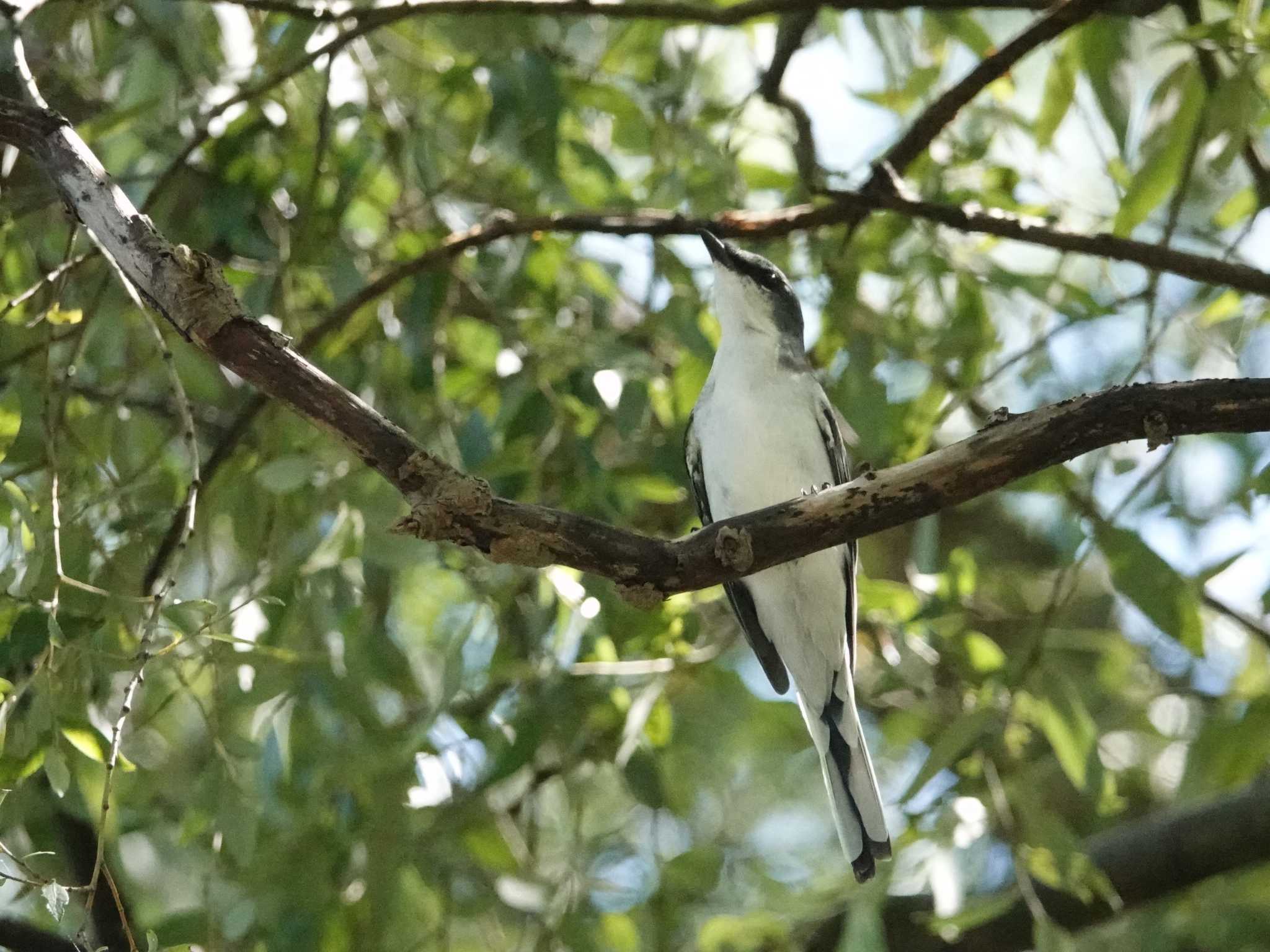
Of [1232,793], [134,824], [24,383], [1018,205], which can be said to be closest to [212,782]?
[134,824]

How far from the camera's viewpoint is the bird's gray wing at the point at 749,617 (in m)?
3.54

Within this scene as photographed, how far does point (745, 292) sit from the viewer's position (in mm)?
3678

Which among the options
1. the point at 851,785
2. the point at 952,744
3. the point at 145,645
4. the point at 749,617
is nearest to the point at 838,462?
the point at 749,617

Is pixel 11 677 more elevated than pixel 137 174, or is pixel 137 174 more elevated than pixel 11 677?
pixel 137 174

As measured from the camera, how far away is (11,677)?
2.63 metres

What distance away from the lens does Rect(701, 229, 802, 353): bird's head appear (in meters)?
3.64

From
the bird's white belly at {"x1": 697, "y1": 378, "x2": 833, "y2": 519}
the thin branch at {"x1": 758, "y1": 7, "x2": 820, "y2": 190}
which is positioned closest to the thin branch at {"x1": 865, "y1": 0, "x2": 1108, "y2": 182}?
the thin branch at {"x1": 758, "y1": 7, "x2": 820, "y2": 190}

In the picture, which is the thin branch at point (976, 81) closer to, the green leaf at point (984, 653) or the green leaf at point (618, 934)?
the green leaf at point (984, 653)

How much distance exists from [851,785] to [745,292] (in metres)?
1.34

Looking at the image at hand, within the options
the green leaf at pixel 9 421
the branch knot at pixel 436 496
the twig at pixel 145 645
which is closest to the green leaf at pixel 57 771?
the twig at pixel 145 645

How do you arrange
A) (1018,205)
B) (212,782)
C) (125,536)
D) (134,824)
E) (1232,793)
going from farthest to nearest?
1. (1232,793)
2. (1018,205)
3. (134,824)
4. (125,536)
5. (212,782)

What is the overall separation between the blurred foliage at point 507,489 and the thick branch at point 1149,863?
0.12 m

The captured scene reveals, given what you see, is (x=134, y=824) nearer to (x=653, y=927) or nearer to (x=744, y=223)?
(x=653, y=927)

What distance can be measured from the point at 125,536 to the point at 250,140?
127 centimetres
